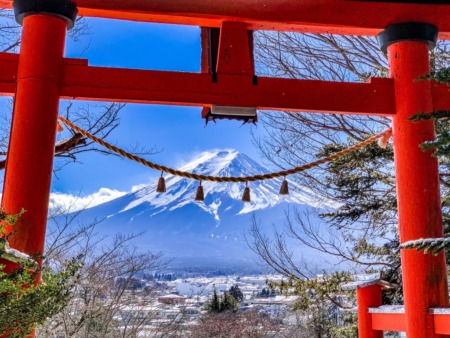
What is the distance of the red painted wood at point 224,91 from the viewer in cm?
305

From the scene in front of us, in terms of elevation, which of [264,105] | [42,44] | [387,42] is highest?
[387,42]

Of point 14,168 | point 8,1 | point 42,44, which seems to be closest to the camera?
point 14,168

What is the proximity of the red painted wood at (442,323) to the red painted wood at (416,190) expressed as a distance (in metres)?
Answer: 0.04

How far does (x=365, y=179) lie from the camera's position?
6785mm

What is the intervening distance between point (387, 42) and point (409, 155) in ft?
2.68

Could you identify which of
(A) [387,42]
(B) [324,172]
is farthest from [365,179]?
(A) [387,42]

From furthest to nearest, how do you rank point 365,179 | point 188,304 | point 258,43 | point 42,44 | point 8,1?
point 188,304, point 258,43, point 365,179, point 8,1, point 42,44

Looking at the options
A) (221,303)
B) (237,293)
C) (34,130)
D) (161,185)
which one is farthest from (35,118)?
→ (237,293)

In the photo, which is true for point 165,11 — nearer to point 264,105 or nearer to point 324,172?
point 264,105

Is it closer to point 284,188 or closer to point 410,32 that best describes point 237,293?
point 284,188

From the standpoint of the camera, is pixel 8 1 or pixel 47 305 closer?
pixel 47 305

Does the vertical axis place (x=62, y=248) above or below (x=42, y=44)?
below

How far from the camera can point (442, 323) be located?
9.32 ft

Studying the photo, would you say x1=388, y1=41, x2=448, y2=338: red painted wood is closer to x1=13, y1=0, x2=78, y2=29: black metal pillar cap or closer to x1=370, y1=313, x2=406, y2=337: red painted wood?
x1=370, y1=313, x2=406, y2=337: red painted wood
